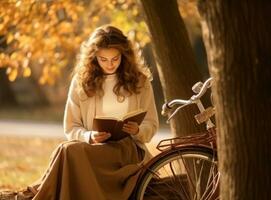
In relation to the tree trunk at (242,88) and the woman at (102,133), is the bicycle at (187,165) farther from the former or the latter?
the tree trunk at (242,88)

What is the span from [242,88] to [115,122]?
4.50 feet

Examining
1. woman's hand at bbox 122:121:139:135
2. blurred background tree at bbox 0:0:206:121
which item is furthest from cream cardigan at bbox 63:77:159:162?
blurred background tree at bbox 0:0:206:121

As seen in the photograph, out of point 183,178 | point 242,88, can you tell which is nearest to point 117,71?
point 183,178

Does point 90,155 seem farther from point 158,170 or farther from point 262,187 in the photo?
point 262,187

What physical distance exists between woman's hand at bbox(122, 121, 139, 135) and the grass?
3.90 m

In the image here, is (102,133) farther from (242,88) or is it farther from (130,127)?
(242,88)

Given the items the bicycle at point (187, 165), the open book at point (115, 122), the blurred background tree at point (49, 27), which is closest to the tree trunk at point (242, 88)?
the bicycle at point (187, 165)

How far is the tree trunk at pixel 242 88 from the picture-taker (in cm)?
445

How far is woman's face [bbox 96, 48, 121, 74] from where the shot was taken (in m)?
5.90

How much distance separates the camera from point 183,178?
6.09 meters

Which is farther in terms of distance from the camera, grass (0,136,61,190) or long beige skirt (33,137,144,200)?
grass (0,136,61,190)

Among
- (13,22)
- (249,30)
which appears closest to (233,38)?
(249,30)

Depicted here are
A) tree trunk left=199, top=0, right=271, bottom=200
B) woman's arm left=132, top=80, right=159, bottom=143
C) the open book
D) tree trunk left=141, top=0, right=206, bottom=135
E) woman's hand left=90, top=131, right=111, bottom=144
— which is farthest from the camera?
tree trunk left=141, top=0, right=206, bottom=135

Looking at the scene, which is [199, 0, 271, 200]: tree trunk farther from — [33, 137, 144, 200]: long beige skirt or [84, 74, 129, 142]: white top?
[84, 74, 129, 142]: white top
